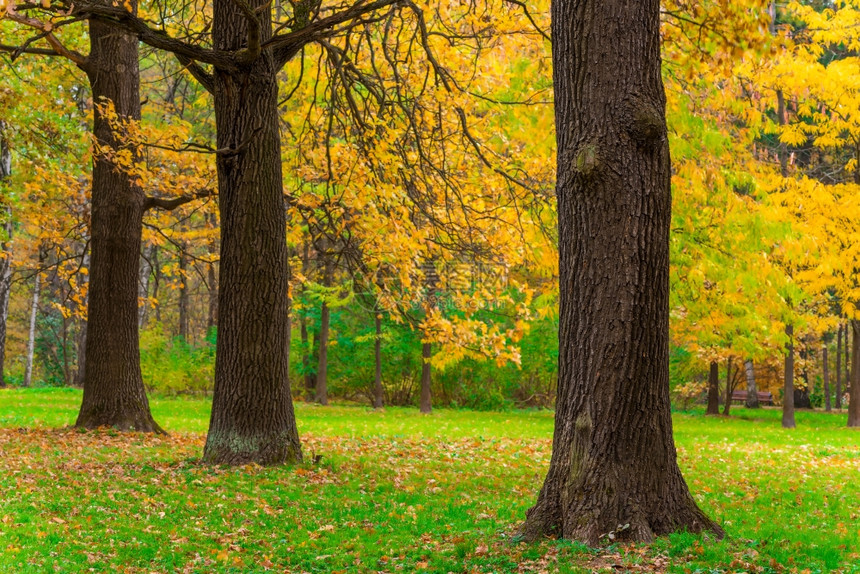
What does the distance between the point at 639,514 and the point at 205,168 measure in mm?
9711

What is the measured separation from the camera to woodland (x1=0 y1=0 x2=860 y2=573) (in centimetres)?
516

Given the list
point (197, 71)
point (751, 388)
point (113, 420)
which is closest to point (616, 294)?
point (197, 71)

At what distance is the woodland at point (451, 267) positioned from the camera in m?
5.16

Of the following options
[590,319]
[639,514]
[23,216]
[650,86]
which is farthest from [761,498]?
[23,216]

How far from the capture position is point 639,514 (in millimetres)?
5074

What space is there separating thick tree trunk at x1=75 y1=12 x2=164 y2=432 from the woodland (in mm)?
45

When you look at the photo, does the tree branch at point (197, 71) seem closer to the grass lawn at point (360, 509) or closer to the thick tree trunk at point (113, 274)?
the thick tree trunk at point (113, 274)

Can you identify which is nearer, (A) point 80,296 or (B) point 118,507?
(B) point 118,507

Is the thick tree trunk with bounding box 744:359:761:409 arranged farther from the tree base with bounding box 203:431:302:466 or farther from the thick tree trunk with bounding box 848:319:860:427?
the tree base with bounding box 203:431:302:466

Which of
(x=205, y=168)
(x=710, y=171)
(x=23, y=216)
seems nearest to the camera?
(x=710, y=171)

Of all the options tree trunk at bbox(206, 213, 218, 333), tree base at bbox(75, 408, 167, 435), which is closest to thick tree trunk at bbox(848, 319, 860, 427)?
tree trunk at bbox(206, 213, 218, 333)

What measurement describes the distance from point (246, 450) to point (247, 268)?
6.89 feet

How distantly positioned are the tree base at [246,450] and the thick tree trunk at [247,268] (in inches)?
0.5

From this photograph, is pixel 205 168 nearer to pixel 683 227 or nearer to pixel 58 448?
pixel 58 448
